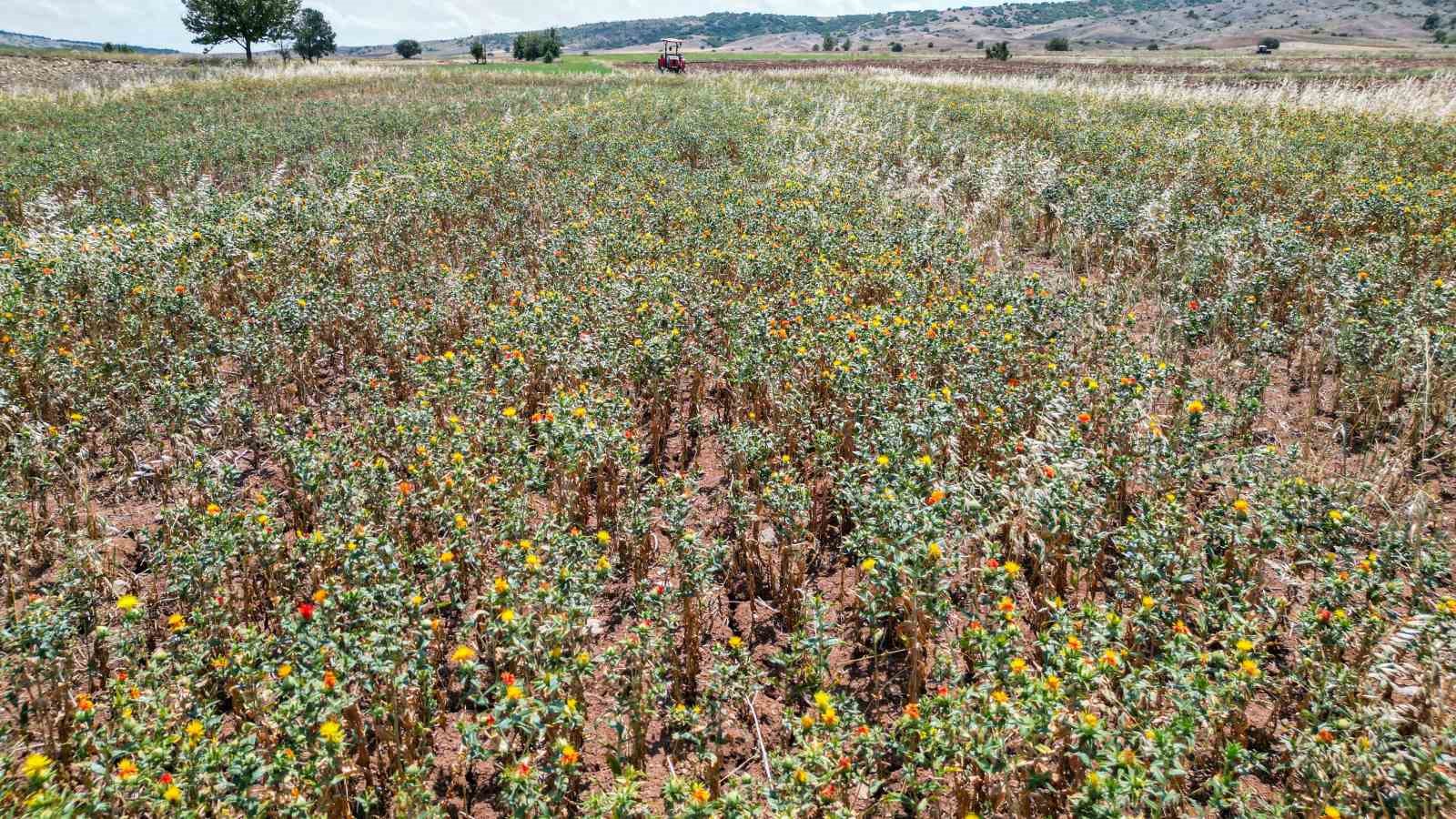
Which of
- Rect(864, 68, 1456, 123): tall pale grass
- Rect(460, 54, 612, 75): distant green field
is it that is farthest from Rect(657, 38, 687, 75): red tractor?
Rect(864, 68, 1456, 123): tall pale grass

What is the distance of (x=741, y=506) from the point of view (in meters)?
3.94

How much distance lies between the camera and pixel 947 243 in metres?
7.88

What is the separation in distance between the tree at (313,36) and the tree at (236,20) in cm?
4578

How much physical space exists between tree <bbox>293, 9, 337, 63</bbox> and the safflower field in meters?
99.6

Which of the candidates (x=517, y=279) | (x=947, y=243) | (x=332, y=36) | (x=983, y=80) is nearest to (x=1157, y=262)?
(x=947, y=243)

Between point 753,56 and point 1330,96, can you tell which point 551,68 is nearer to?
point 1330,96

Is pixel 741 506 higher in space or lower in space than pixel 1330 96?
lower

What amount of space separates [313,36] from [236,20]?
171ft

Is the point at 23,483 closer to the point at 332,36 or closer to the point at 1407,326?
the point at 1407,326

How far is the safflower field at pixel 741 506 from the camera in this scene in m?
2.63

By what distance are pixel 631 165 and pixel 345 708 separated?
34.9 ft

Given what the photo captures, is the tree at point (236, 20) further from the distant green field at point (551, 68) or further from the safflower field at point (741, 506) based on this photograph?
the safflower field at point (741, 506)

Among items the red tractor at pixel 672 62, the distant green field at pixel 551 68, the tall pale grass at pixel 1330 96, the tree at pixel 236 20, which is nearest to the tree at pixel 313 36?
the tree at pixel 236 20

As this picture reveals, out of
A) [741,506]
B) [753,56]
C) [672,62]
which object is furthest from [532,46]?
[741,506]
